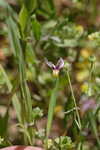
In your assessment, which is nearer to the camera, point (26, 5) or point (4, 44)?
point (26, 5)

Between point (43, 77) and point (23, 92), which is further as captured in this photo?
point (43, 77)

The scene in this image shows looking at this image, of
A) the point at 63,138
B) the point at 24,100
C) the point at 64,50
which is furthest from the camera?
the point at 64,50

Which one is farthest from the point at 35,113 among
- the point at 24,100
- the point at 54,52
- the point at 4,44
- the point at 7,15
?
the point at 4,44

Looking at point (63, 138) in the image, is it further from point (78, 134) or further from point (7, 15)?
point (7, 15)

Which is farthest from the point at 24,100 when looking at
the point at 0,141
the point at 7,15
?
the point at 7,15

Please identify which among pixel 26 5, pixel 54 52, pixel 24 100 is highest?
pixel 26 5

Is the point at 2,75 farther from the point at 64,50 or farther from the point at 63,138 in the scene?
the point at 64,50

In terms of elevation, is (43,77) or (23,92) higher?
(43,77)

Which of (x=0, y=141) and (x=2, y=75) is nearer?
(x=0, y=141)

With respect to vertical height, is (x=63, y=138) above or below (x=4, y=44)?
below

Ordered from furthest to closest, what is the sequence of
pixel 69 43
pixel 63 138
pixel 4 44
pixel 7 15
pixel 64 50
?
pixel 4 44 < pixel 64 50 < pixel 69 43 < pixel 7 15 < pixel 63 138
